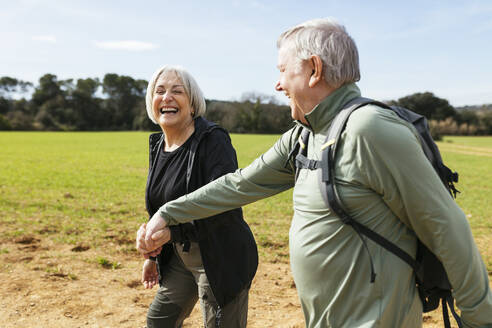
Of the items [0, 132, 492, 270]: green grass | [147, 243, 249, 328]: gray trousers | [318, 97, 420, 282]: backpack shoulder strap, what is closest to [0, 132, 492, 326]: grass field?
[0, 132, 492, 270]: green grass

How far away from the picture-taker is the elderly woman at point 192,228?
2.76 meters

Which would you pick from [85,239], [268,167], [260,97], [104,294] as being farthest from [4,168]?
[260,97]

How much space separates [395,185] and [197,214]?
121 centimetres

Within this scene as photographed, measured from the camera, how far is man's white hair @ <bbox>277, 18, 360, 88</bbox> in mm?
1699

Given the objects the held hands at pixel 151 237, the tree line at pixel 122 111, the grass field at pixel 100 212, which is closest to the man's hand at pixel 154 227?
the held hands at pixel 151 237

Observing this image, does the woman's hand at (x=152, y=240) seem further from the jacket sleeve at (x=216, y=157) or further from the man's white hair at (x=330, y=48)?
the man's white hair at (x=330, y=48)

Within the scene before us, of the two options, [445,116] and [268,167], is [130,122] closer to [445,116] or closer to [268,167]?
[445,116]

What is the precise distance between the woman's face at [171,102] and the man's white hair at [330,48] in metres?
1.49

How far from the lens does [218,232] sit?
2807mm

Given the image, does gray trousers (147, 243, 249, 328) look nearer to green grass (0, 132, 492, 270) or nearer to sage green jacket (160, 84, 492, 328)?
sage green jacket (160, 84, 492, 328)

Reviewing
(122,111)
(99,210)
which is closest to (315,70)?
(99,210)

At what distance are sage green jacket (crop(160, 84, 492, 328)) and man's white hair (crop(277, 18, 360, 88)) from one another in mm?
67

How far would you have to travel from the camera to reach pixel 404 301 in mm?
1703

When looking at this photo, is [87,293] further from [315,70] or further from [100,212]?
[100,212]
